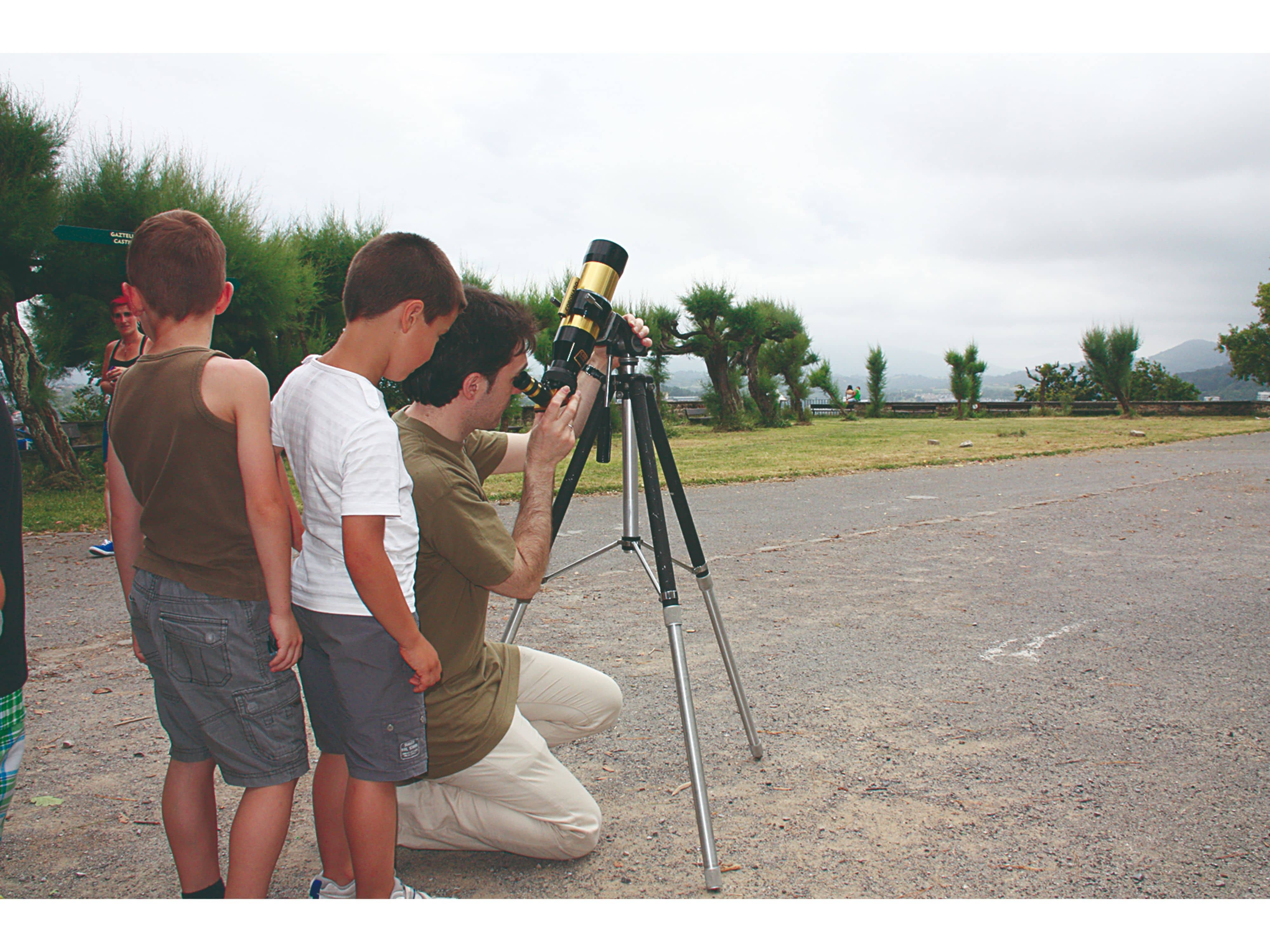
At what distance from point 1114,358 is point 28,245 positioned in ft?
106

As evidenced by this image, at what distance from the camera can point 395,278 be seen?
193 cm

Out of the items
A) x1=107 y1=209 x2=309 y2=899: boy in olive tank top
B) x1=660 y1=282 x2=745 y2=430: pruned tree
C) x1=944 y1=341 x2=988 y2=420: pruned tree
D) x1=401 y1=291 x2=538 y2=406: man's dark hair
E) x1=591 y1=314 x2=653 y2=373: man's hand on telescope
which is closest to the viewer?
x1=107 y1=209 x2=309 y2=899: boy in olive tank top

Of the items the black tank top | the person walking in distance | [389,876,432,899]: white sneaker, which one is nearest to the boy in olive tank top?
[389,876,432,899]: white sneaker

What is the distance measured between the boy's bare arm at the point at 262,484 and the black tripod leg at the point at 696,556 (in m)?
1.11

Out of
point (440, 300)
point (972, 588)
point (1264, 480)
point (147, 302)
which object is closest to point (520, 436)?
point (440, 300)

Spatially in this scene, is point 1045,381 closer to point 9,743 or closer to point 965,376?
point 965,376

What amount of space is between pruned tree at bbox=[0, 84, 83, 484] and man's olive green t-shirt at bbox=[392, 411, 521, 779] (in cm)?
1247

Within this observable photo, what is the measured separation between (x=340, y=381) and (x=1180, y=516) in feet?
28.6

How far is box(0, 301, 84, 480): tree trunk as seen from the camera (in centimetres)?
1205

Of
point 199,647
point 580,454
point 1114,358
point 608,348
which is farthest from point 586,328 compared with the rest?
point 1114,358

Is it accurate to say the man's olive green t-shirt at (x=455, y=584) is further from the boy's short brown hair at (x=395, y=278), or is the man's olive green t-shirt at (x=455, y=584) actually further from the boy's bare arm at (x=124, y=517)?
the boy's bare arm at (x=124, y=517)

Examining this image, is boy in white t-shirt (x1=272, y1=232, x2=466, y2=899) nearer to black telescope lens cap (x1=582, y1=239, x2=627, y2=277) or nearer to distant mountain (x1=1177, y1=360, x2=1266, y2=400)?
black telescope lens cap (x1=582, y1=239, x2=627, y2=277)

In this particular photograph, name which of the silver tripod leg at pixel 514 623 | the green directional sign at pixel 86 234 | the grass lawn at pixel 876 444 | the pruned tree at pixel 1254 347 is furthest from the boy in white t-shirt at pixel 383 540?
the pruned tree at pixel 1254 347

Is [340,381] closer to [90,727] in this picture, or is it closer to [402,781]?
[402,781]
